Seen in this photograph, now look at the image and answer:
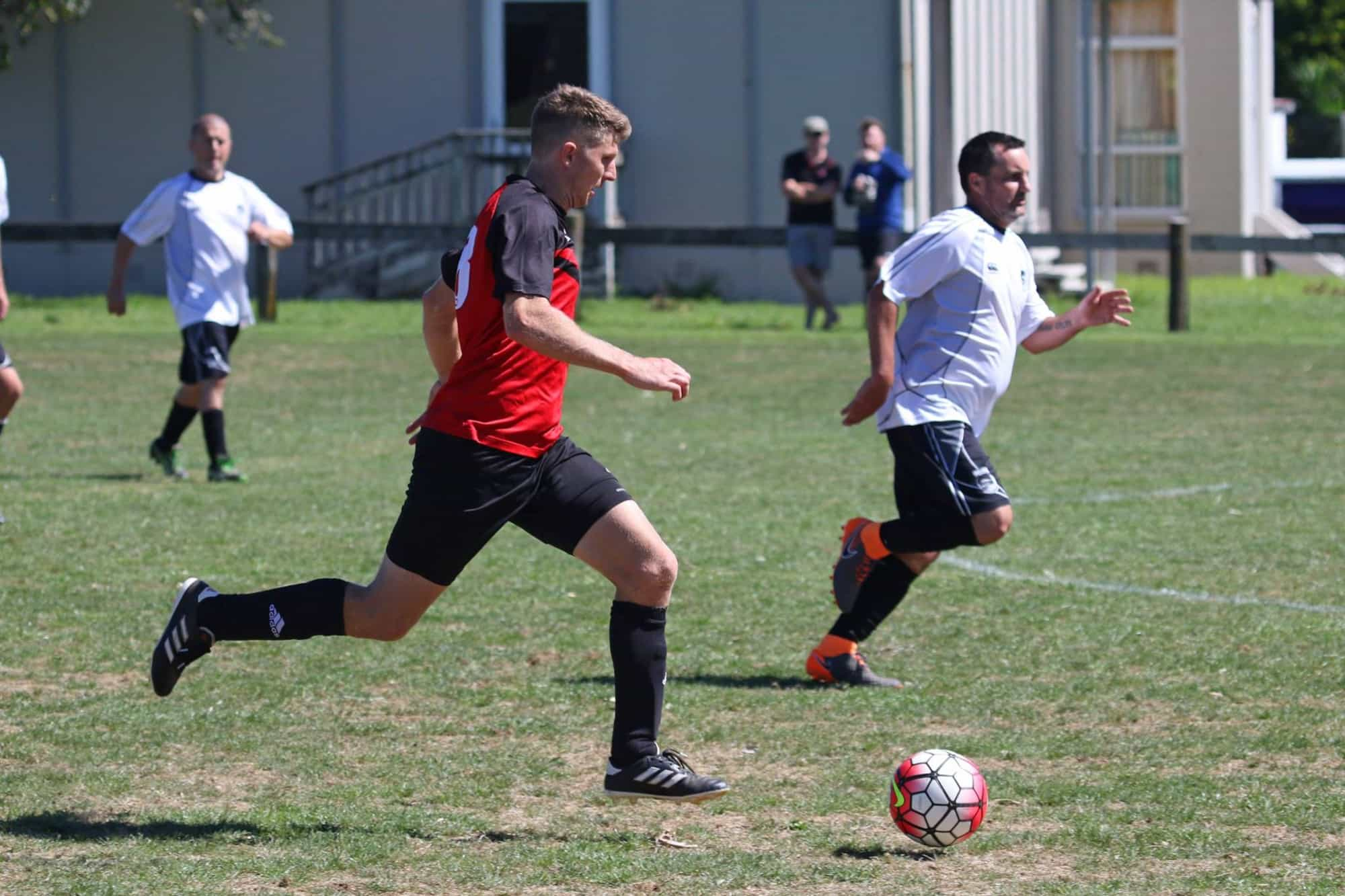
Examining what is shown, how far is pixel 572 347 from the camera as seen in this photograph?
491cm

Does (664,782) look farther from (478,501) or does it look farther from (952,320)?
(952,320)

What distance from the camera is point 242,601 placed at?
5617 mm

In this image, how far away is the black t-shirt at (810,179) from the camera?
21.2m

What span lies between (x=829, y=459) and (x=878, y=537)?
6.14m

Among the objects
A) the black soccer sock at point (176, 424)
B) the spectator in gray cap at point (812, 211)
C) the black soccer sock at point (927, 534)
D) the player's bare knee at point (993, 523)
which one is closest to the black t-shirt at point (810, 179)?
the spectator in gray cap at point (812, 211)

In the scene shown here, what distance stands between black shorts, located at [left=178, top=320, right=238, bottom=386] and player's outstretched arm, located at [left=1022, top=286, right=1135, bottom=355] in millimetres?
6075

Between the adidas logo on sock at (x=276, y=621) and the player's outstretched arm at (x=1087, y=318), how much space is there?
117 inches

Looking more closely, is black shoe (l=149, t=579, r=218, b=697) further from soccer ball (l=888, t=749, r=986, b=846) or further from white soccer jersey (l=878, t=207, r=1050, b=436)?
white soccer jersey (l=878, t=207, r=1050, b=436)

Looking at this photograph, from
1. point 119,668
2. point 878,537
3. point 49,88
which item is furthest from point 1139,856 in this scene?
point 49,88

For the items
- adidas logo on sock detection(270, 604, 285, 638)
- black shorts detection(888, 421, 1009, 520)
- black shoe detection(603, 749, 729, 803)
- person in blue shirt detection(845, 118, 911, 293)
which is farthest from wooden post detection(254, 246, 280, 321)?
black shoe detection(603, 749, 729, 803)

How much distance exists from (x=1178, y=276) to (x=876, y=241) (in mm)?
3233

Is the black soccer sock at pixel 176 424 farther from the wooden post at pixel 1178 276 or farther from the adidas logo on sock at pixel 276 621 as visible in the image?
the wooden post at pixel 1178 276

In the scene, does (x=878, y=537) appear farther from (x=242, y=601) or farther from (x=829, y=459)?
(x=829, y=459)

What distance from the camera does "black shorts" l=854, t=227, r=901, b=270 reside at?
840 inches
